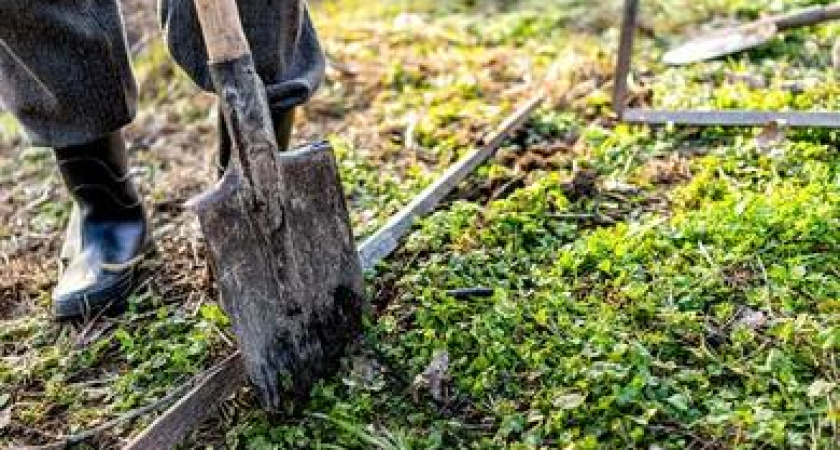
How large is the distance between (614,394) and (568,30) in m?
2.11

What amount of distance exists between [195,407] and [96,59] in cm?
72

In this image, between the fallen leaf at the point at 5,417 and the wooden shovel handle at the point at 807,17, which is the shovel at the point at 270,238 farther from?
the wooden shovel handle at the point at 807,17

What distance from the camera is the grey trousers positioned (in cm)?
206

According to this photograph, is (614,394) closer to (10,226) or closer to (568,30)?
(10,226)

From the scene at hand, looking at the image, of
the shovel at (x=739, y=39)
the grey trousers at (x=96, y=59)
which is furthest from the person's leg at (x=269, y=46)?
the shovel at (x=739, y=39)

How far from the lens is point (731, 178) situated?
2.55 meters

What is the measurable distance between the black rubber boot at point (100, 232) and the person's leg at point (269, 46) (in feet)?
1.28

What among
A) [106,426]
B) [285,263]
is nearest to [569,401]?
[285,263]

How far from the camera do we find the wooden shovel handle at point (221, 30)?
1840 millimetres

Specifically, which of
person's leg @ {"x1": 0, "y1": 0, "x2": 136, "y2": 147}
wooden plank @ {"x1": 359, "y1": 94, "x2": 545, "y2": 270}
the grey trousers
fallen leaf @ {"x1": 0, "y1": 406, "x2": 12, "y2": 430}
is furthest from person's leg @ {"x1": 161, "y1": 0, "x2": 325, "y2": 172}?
fallen leaf @ {"x1": 0, "y1": 406, "x2": 12, "y2": 430}

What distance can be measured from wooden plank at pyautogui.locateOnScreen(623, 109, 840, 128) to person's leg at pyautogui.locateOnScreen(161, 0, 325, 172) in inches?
40.2

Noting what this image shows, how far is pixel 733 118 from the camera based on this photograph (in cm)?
274

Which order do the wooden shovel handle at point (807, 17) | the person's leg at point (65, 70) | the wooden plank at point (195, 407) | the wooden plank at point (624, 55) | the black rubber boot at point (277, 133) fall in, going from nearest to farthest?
the wooden plank at point (195, 407), the person's leg at point (65, 70), the black rubber boot at point (277, 133), the wooden plank at point (624, 55), the wooden shovel handle at point (807, 17)

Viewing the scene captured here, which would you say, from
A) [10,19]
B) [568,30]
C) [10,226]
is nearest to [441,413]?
[10,19]
